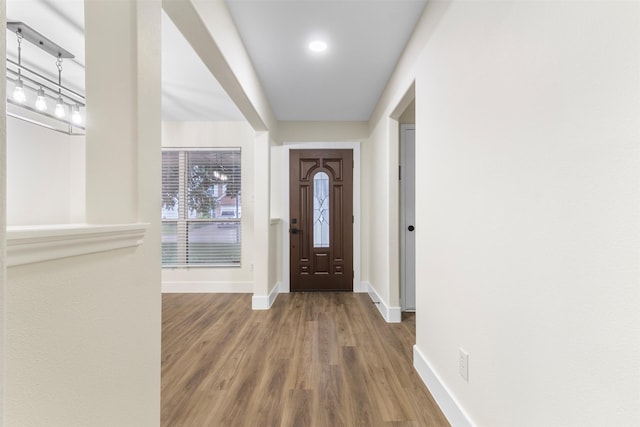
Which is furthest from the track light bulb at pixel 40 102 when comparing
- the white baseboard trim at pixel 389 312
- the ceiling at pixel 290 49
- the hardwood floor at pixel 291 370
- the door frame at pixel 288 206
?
the white baseboard trim at pixel 389 312

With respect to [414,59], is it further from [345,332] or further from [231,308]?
[231,308]

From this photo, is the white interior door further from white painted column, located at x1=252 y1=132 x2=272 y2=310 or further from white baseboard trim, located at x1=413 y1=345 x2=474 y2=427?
white painted column, located at x1=252 y1=132 x2=272 y2=310

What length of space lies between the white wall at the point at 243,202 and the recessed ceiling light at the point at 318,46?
2123 millimetres

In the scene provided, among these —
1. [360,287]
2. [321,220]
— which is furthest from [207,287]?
[360,287]

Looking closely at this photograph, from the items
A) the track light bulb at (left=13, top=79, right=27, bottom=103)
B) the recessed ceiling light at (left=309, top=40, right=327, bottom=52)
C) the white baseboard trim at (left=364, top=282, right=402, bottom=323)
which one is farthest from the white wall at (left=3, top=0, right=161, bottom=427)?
the white baseboard trim at (left=364, top=282, right=402, bottom=323)

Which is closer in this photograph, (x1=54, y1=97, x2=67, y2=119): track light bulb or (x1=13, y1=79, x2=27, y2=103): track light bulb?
(x1=13, y1=79, x2=27, y2=103): track light bulb

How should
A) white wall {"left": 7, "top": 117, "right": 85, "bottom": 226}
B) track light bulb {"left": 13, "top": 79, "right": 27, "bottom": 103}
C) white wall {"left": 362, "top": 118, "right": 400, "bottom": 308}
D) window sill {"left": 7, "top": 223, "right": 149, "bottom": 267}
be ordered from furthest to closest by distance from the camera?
white wall {"left": 362, "top": 118, "right": 400, "bottom": 308}
white wall {"left": 7, "top": 117, "right": 85, "bottom": 226}
track light bulb {"left": 13, "top": 79, "right": 27, "bottom": 103}
window sill {"left": 7, "top": 223, "right": 149, "bottom": 267}

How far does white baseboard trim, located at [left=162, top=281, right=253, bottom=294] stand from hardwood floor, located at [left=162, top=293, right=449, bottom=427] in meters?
0.81

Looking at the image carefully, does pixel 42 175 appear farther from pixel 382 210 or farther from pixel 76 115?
pixel 382 210

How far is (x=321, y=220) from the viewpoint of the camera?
4473 mm

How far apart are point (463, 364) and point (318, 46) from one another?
2.39 metres

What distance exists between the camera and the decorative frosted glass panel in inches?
176

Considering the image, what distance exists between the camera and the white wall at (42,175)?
10.1ft

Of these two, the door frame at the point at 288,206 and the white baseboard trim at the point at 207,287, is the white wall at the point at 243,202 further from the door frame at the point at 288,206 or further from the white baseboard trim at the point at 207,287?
the door frame at the point at 288,206
